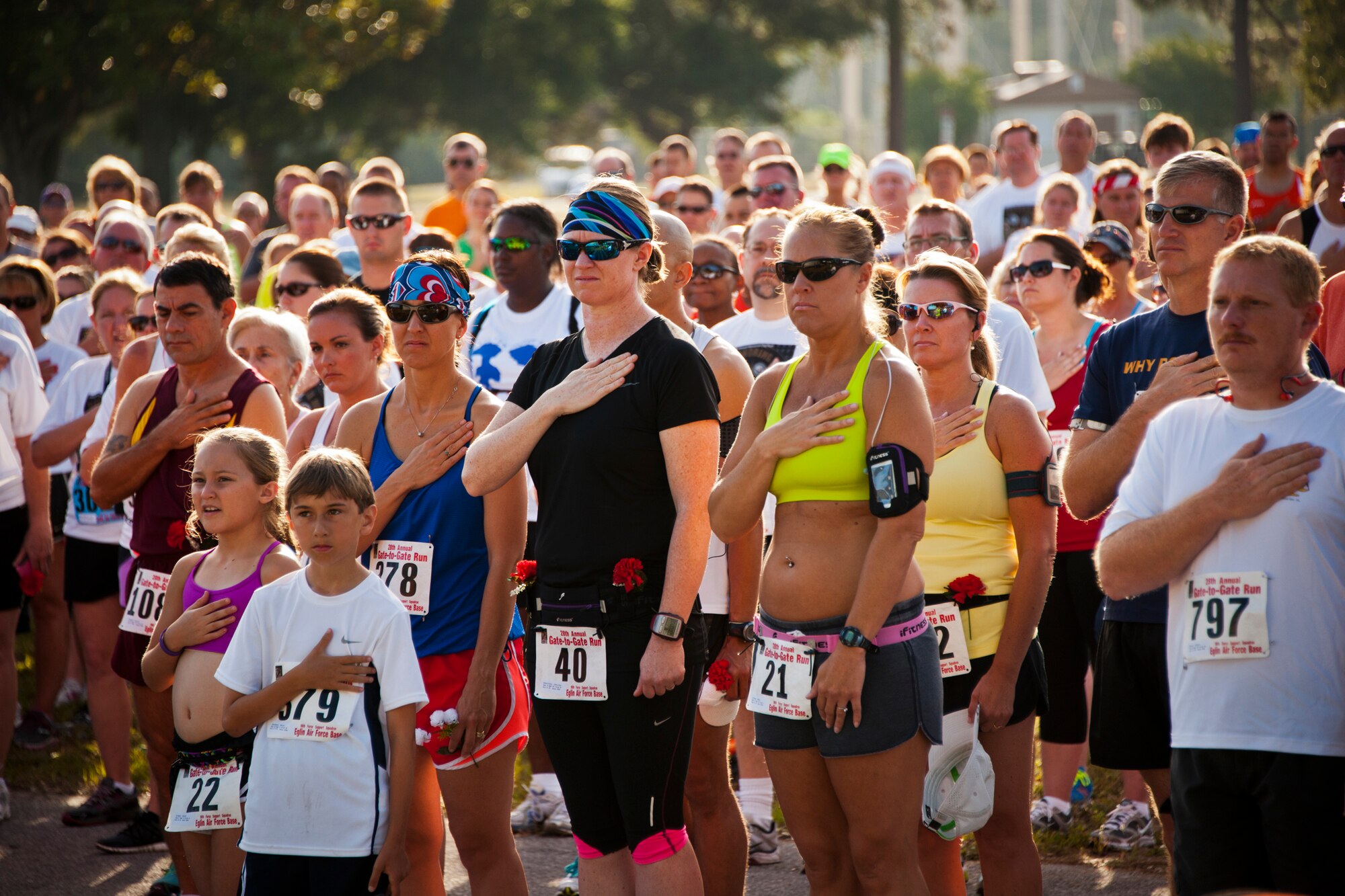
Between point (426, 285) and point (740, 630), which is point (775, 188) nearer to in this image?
point (426, 285)

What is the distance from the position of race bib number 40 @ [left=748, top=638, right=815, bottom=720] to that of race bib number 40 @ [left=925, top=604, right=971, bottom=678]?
656 mm

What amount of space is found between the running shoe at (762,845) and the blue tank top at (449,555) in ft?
5.73

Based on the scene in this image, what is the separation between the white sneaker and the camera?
559 centimetres

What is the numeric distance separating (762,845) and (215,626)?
2.33 meters

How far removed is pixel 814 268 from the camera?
3469 mm

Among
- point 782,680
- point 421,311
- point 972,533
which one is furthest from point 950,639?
point 421,311

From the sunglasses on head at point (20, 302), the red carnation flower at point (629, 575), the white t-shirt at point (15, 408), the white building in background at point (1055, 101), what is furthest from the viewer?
the white building in background at point (1055, 101)

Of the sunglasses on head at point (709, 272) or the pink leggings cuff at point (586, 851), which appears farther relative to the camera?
the sunglasses on head at point (709, 272)

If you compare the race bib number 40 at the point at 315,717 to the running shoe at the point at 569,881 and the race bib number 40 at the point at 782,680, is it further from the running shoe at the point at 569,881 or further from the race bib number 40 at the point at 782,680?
the running shoe at the point at 569,881

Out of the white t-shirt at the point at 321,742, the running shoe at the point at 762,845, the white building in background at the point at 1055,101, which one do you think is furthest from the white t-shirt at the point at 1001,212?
the white building in background at the point at 1055,101

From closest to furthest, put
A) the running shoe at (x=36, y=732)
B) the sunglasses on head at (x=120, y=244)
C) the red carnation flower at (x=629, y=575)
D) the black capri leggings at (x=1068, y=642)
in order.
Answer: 1. the red carnation flower at (x=629, y=575)
2. the black capri leggings at (x=1068, y=642)
3. the running shoe at (x=36, y=732)
4. the sunglasses on head at (x=120, y=244)

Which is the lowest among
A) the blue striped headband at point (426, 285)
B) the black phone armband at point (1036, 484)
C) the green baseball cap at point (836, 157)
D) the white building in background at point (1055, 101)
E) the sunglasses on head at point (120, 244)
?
the black phone armband at point (1036, 484)

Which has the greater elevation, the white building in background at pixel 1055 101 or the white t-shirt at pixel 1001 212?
the white building in background at pixel 1055 101

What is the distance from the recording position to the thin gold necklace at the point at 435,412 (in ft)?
13.8
